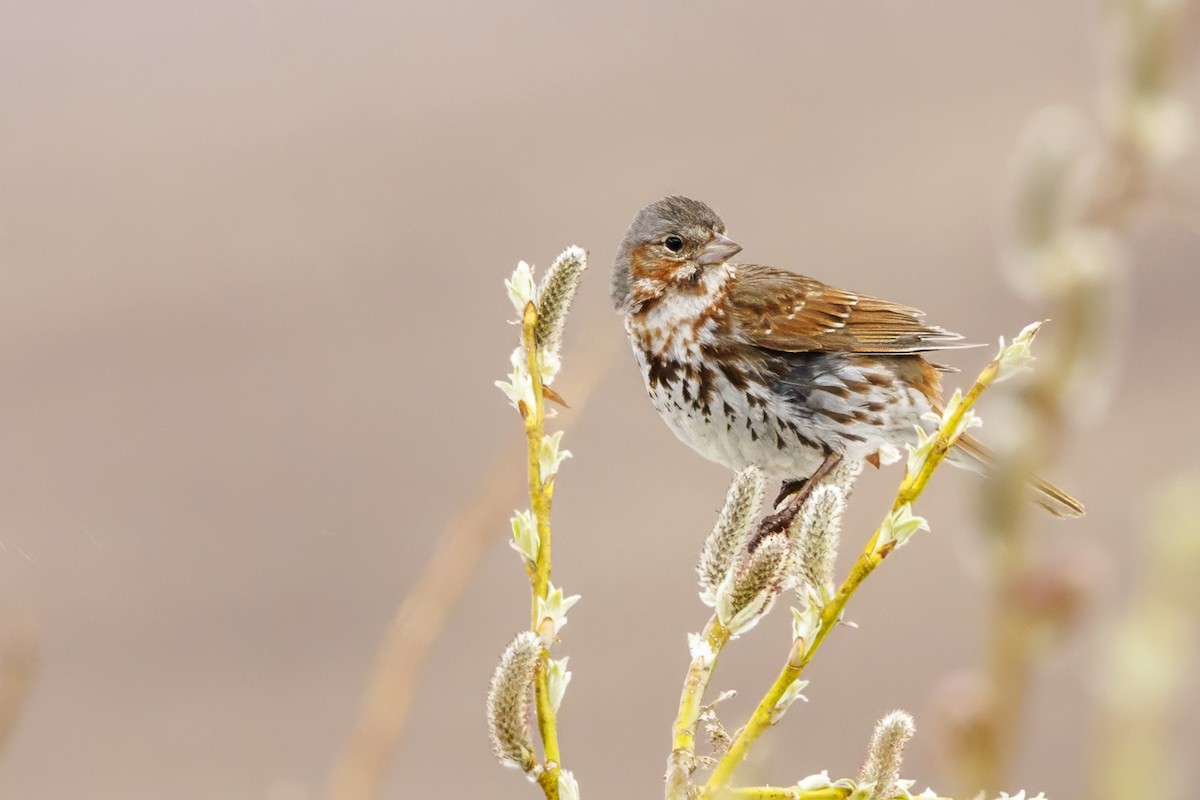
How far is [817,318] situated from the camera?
4227 mm

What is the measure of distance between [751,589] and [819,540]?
112mm

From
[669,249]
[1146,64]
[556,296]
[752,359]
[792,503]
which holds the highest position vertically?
[669,249]

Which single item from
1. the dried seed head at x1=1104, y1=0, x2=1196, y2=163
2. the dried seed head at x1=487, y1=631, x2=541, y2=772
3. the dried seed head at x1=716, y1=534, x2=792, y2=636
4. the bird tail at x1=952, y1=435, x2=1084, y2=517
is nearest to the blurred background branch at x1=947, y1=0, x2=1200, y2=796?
the dried seed head at x1=1104, y1=0, x2=1196, y2=163

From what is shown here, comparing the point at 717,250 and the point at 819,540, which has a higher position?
the point at 717,250

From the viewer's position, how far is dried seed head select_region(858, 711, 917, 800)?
189cm

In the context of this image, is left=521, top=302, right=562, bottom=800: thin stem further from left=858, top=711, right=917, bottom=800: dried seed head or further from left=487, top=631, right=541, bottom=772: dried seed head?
left=858, top=711, right=917, bottom=800: dried seed head

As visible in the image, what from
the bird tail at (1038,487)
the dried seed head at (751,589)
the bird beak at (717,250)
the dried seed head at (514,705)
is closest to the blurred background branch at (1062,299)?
the dried seed head at (751,589)

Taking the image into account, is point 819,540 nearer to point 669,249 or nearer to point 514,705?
→ point 514,705

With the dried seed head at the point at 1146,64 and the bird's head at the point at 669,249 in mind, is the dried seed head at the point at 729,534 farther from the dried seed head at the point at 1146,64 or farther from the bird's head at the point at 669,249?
the bird's head at the point at 669,249

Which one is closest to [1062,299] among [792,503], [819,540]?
[819,540]

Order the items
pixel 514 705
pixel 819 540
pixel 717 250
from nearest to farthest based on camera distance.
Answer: pixel 514 705
pixel 819 540
pixel 717 250

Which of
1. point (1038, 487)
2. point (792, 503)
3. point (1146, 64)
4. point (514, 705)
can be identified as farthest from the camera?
point (1038, 487)

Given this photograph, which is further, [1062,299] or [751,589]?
[1062,299]

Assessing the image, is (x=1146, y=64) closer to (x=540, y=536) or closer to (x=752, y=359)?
(x=540, y=536)
